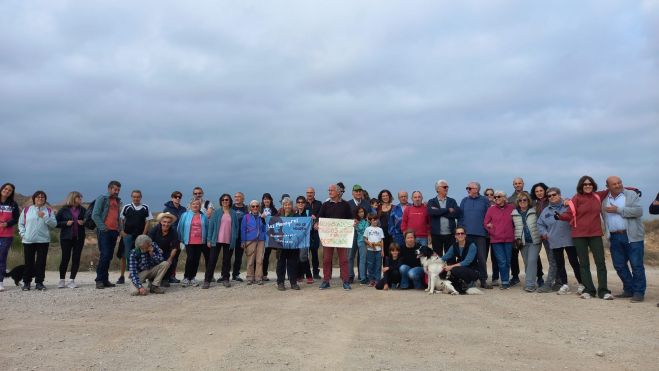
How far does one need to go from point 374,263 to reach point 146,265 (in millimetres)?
4897

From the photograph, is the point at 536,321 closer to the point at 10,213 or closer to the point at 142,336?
the point at 142,336

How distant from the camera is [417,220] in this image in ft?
36.6

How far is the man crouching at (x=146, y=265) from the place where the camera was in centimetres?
1021

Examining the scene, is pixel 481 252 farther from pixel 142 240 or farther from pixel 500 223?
pixel 142 240

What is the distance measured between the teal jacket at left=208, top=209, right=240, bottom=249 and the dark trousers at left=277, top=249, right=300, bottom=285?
1.14m

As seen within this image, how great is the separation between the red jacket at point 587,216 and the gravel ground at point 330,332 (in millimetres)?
1262

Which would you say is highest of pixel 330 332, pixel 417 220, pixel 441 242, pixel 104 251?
pixel 417 220

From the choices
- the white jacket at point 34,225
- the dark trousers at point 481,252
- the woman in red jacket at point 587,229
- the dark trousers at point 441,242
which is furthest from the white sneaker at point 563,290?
the white jacket at point 34,225

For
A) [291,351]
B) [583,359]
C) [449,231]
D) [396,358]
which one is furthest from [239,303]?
[583,359]

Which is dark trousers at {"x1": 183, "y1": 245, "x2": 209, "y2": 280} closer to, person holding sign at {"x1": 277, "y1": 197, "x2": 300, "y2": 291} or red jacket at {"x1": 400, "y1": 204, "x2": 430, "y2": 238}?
person holding sign at {"x1": 277, "y1": 197, "x2": 300, "y2": 291}

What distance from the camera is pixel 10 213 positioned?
35.4ft

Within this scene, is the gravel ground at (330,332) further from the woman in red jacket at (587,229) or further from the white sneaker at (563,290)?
the woman in red jacket at (587,229)

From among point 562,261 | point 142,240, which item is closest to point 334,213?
point 142,240

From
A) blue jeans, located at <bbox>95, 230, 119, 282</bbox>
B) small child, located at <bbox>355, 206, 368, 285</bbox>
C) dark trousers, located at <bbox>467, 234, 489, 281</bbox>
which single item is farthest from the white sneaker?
blue jeans, located at <bbox>95, 230, 119, 282</bbox>
